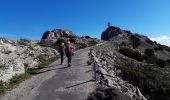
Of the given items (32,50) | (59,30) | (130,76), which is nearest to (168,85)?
(130,76)

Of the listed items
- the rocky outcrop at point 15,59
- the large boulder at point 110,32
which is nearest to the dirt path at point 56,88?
the rocky outcrop at point 15,59

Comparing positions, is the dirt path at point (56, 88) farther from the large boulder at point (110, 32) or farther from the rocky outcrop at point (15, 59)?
the large boulder at point (110, 32)

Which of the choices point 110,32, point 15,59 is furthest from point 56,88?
point 110,32

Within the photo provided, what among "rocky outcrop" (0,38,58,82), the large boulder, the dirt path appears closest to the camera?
the dirt path

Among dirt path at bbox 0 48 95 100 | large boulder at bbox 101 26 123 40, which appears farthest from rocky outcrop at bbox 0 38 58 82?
large boulder at bbox 101 26 123 40

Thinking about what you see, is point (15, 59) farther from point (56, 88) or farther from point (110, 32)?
point (110, 32)

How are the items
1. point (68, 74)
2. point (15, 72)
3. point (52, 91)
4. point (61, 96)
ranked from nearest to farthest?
point (61, 96), point (52, 91), point (68, 74), point (15, 72)

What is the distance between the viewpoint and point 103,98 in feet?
45.0

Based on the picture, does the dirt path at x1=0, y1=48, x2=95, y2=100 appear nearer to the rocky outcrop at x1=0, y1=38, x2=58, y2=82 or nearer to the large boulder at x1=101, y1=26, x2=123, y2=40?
the rocky outcrop at x1=0, y1=38, x2=58, y2=82

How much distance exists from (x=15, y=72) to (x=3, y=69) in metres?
1.26

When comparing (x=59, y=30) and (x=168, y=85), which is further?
(x=59, y=30)

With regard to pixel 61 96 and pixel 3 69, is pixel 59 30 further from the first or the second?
pixel 61 96

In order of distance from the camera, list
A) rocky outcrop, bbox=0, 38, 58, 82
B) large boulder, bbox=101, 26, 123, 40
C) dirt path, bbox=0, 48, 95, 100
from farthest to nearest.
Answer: large boulder, bbox=101, 26, 123, 40 < rocky outcrop, bbox=0, 38, 58, 82 < dirt path, bbox=0, 48, 95, 100

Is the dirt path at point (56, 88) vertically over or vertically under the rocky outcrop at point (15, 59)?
under
